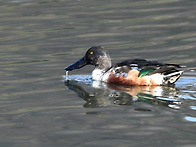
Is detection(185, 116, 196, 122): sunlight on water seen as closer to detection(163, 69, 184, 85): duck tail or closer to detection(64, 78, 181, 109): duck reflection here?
detection(64, 78, 181, 109): duck reflection

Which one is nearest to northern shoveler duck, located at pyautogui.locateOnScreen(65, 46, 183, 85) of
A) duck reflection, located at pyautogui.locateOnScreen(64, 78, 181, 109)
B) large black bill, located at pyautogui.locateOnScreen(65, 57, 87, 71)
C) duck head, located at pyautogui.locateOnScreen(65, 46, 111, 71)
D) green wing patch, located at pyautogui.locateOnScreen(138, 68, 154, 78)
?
green wing patch, located at pyautogui.locateOnScreen(138, 68, 154, 78)

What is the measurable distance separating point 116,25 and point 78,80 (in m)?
5.74

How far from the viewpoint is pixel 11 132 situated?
7.28 metres

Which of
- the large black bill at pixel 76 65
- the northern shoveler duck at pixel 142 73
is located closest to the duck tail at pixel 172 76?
the northern shoveler duck at pixel 142 73

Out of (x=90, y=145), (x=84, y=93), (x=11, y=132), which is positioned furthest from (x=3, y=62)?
(x=90, y=145)

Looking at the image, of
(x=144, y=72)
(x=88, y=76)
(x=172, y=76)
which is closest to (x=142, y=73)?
(x=144, y=72)

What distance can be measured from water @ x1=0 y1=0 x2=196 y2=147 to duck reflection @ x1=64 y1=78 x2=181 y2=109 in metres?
0.01

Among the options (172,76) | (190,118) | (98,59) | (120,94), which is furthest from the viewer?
(98,59)

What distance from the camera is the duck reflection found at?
8.67m

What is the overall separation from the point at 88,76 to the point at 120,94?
6.96ft

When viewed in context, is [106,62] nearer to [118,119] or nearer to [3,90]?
[3,90]

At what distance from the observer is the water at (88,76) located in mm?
7105

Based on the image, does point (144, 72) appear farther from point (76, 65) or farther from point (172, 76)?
point (76, 65)

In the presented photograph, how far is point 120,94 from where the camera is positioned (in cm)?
944
